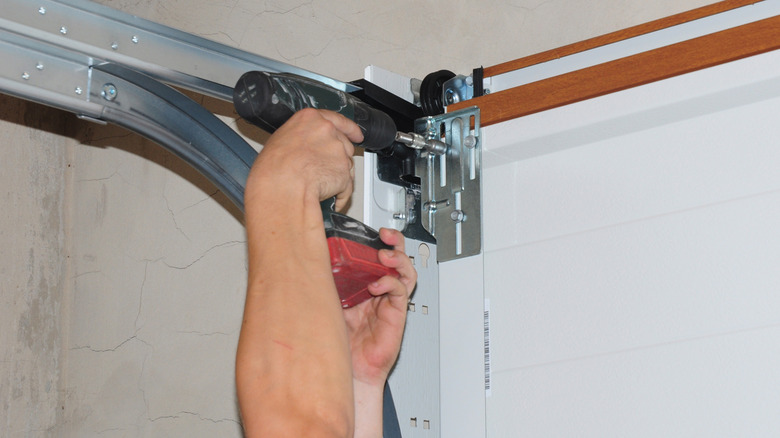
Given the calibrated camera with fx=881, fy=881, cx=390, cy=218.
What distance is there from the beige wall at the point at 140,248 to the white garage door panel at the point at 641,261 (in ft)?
1.25

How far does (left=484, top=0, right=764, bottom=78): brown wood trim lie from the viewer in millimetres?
943

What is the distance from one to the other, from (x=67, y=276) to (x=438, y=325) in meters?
1.07

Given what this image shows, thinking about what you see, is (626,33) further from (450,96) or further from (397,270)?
(397,270)

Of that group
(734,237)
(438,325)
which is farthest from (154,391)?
(734,237)

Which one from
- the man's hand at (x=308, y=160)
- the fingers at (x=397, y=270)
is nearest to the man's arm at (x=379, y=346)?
the fingers at (x=397, y=270)

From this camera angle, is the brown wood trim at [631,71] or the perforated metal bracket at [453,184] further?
the perforated metal bracket at [453,184]

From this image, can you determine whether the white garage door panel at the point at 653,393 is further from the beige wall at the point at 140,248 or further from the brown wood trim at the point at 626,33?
the beige wall at the point at 140,248

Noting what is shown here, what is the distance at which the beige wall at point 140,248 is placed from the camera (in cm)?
154

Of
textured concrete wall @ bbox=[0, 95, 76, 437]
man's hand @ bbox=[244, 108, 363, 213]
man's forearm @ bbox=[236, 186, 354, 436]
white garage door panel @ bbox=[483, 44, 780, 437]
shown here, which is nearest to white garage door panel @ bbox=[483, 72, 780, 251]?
white garage door panel @ bbox=[483, 44, 780, 437]

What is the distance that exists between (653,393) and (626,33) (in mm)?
404

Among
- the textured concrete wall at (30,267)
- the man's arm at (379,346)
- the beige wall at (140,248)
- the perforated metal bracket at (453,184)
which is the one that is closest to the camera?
the man's arm at (379,346)

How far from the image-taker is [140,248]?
181 centimetres

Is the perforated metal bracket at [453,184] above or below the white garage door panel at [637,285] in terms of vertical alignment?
above

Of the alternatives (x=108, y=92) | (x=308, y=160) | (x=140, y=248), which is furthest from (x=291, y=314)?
(x=140, y=248)
